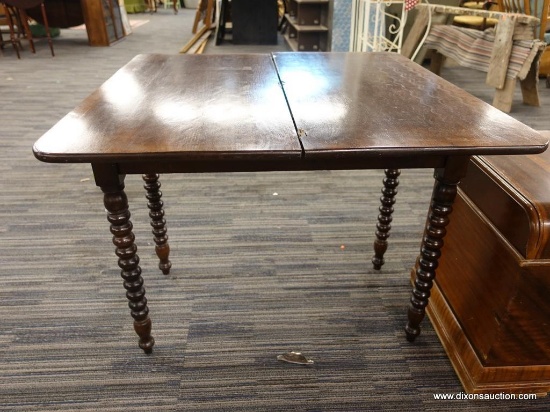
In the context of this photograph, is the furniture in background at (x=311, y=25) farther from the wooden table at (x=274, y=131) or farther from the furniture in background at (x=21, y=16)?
the wooden table at (x=274, y=131)

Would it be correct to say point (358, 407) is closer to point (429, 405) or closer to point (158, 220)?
point (429, 405)

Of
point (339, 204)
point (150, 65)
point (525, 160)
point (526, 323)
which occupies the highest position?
point (150, 65)

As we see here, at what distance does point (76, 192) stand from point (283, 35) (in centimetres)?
578

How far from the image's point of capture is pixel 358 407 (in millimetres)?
1138

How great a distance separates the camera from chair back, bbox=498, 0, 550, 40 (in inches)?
135

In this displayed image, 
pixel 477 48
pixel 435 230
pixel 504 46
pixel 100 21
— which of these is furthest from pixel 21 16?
pixel 435 230

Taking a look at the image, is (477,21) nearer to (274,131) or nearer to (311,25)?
(311,25)

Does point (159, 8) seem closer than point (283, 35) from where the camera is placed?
No

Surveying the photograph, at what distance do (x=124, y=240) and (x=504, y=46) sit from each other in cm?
325

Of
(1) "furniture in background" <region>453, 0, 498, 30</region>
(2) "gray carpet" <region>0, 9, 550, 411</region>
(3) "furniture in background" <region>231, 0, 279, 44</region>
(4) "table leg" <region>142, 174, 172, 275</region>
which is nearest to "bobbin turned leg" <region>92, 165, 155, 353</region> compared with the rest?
(2) "gray carpet" <region>0, 9, 550, 411</region>

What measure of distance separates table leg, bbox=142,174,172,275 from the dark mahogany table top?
326 mm

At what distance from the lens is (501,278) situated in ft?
3.46

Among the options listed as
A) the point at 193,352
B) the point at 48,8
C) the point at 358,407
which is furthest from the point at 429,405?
the point at 48,8

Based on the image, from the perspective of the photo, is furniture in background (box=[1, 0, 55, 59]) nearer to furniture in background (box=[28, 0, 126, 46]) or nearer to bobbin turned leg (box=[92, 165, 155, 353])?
furniture in background (box=[28, 0, 126, 46])
